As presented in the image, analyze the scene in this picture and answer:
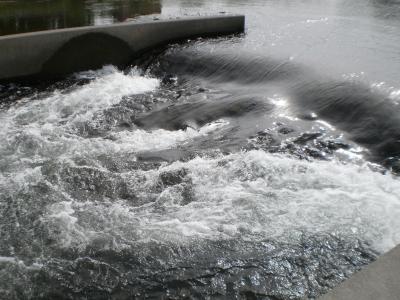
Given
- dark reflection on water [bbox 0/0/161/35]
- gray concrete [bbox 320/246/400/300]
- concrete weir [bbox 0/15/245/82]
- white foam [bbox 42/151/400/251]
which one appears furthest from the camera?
dark reflection on water [bbox 0/0/161/35]

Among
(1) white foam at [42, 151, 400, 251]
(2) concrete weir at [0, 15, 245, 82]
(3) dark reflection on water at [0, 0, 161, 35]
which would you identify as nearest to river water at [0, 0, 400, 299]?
(1) white foam at [42, 151, 400, 251]

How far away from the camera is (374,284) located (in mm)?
2025

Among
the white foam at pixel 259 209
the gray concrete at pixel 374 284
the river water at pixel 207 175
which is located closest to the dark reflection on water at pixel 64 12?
the river water at pixel 207 175

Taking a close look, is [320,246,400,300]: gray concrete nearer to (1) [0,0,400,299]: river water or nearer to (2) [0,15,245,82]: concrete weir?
(1) [0,0,400,299]: river water

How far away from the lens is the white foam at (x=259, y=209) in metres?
3.79

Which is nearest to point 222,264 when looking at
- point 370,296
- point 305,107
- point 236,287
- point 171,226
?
point 236,287

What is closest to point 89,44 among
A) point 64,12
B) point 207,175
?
point 207,175

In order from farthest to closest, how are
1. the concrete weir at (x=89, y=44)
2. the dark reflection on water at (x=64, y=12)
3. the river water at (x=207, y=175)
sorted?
the dark reflection on water at (x=64, y=12)
the concrete weir at (x=89, y=44)
the river water at (x=207, y=175)

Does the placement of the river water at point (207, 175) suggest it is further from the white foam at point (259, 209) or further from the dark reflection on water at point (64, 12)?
the dark reflection on water at point (64, 12)

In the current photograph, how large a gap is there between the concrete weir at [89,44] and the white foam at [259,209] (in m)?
5.11

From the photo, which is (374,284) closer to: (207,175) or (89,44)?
(207,175)

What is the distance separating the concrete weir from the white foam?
5.11 meters

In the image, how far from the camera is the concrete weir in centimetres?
845

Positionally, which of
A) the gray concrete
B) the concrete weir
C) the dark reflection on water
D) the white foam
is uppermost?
the dark reflection on water
